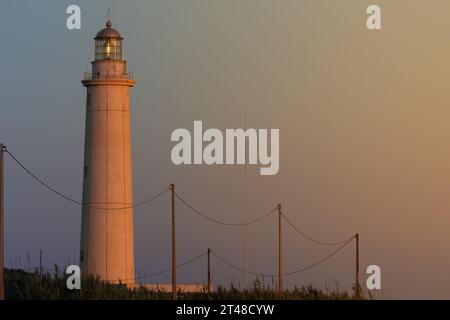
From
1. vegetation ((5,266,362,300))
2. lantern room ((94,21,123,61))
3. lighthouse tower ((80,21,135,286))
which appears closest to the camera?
vegetation ((5,266,362,300))

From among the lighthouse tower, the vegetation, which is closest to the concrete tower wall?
the lighthouse tower

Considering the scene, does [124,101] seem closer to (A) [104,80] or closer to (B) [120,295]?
(A) [104,80]

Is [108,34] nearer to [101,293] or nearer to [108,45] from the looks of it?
[108,45]

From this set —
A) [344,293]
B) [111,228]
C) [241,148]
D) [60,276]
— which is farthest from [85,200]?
[344,293]

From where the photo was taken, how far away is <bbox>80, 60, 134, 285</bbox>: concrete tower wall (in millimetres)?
53281

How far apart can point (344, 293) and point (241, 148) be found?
12.0 m

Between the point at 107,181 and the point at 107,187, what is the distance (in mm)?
212

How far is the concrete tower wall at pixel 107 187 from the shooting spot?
175ft

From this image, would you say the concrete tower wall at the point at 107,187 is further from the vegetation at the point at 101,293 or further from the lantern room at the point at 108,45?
the vegetation at the point at 101,293

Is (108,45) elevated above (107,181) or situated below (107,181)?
above

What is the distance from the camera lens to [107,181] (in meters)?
53.4

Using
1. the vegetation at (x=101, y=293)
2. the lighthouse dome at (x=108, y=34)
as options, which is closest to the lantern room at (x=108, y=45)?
the lighthouse dome at (x=108, y=34)

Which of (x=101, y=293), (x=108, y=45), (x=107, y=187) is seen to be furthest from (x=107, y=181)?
(x=101, y=293)

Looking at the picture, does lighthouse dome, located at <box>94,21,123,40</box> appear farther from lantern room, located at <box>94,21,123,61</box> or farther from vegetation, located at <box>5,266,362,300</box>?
vegetation, located at <box>5,266,362,300</box>
